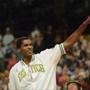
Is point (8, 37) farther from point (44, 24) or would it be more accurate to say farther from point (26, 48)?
point (26, 48)

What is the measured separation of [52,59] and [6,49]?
694 cm

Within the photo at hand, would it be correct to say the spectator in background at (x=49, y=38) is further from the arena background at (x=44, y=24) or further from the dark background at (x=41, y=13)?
the dark background at (x=41, y=13)

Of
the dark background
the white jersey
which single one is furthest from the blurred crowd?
the white jersey

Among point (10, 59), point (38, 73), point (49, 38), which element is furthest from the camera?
point (49, 38)

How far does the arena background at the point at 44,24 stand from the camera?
44.3 feet

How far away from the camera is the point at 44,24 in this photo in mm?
17672

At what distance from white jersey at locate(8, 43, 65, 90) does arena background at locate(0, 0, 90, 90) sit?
593 cm

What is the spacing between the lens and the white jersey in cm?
661

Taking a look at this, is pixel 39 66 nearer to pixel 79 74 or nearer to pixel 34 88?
pixel 34 88

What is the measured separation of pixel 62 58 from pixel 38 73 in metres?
6.44

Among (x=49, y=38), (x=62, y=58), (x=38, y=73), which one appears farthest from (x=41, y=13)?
(x=38, y=73)

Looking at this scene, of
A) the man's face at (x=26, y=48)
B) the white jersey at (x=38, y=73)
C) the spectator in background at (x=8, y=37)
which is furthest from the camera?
the spectator in background at (x=8, y=37)

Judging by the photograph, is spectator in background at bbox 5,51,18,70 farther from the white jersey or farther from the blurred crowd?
the white jersey

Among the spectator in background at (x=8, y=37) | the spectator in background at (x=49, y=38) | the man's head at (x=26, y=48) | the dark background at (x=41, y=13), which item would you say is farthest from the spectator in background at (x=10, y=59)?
the man's head at (x=26, y=48)
